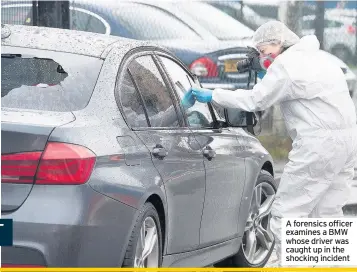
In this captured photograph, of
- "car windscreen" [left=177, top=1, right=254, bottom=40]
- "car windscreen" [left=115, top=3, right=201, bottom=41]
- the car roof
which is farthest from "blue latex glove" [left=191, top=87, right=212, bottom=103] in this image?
"car windscreen" [left=177, top=1, right=254, bottom=40]

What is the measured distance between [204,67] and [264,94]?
682 centimetres

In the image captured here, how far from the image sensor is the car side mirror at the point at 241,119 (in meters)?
8.48

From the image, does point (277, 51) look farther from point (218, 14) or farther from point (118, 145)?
point (218, 14)

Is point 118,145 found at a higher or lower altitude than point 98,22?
higher

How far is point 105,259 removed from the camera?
6.17 meters

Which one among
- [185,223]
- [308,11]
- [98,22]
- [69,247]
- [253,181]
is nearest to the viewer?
[69,247]

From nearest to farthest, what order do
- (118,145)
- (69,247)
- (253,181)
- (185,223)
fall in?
(69,247) → (118,145) → (185,223) → (253,181)

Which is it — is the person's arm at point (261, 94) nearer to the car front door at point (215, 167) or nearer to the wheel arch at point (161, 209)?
the car front door at point (215, 167)

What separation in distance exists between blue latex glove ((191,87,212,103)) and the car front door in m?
0.07

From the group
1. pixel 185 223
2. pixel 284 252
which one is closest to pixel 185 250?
pixel 185 223

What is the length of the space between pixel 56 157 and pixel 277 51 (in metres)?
2.60

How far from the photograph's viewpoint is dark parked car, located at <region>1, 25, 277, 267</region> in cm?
596

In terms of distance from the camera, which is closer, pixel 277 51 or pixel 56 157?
pixel 56 157

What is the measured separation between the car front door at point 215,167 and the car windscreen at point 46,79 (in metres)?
1.11
